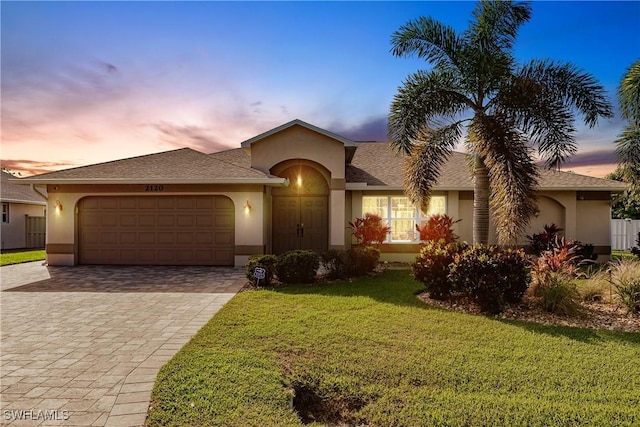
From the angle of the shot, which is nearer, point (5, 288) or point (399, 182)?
point (5, 288)

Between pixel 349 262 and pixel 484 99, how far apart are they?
229 inches

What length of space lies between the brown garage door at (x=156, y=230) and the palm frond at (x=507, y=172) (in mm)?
8831

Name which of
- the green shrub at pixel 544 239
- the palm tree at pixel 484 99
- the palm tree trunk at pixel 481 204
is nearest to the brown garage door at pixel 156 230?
the palm tree at pixel 484 99

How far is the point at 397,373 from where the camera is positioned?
439cm

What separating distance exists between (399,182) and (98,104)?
11.6 m

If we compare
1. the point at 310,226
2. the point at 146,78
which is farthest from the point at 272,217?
the point at 146,78

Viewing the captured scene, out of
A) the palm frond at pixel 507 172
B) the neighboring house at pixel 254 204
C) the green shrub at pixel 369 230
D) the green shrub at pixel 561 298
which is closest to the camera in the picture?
the green shrub at pixel 561 298

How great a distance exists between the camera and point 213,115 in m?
15.4

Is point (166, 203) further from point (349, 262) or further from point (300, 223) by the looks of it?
point (349, 262)

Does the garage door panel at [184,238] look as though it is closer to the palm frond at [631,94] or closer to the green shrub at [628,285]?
the green shrub at [628,285]

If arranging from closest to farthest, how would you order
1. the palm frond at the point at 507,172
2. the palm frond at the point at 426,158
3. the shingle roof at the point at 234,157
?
the palm frond at the point at 507,172 < the palm frond at the point at 426,158 < the shingle roof at the point at 234,157

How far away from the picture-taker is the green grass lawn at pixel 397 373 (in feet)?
11.6

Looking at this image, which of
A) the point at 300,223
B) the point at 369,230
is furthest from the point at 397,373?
the point at 300,223

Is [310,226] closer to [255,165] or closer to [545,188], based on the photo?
[255,165]
